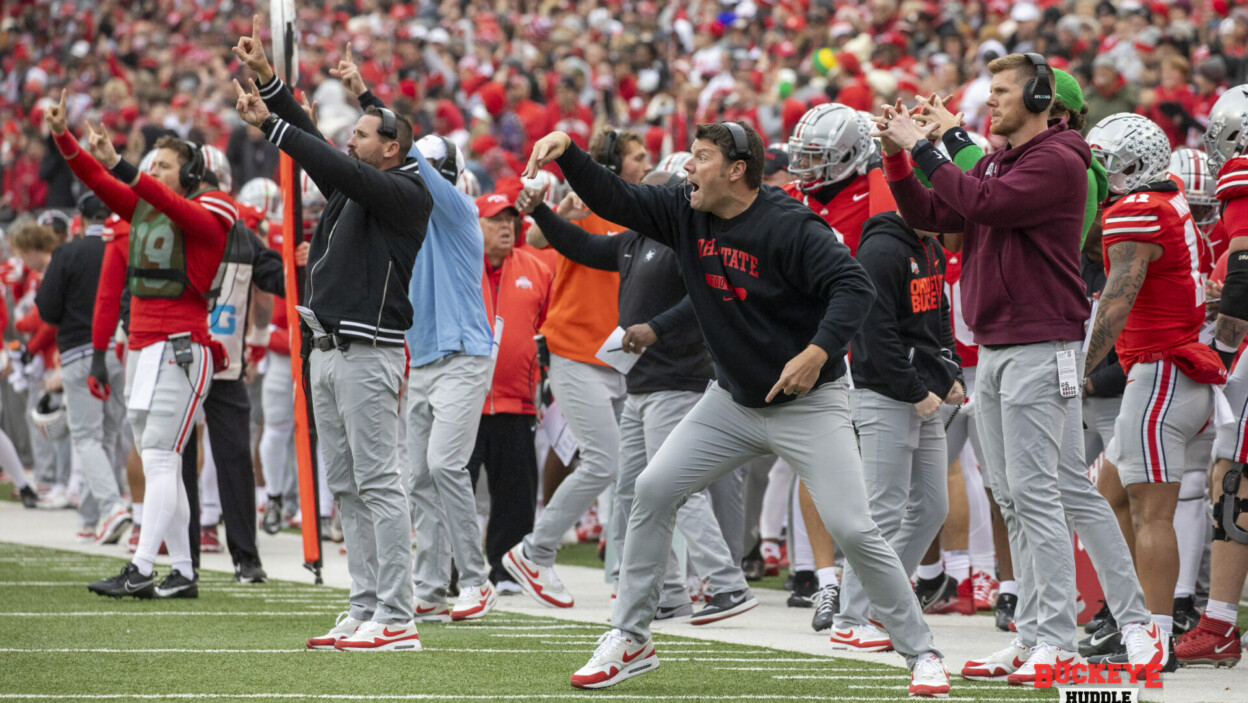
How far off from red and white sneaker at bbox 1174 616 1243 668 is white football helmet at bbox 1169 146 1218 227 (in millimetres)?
2147

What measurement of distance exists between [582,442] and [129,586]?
99.9 inches

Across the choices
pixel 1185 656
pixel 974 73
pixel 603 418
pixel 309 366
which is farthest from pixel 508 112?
pixel 1185 656

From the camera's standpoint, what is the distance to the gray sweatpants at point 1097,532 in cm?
567

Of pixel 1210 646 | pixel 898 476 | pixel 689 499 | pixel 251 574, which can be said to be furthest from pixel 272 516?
pixel 1210 646

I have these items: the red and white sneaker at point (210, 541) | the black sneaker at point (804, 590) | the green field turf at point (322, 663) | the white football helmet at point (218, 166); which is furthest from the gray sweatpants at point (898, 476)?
the red and white sneaker at point (210, 541)

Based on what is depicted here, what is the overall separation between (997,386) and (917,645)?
102cm

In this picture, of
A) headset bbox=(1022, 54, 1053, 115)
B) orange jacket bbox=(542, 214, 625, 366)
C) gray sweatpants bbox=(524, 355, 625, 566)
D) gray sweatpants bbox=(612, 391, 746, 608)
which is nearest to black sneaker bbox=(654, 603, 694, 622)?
gray sweatpants bbox=(612, 391, 746, 608)

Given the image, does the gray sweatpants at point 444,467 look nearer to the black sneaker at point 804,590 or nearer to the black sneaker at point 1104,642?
the black sneaker at point 804,590

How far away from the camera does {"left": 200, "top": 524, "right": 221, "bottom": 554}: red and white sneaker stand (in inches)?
434

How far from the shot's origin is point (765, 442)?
555 centimetres

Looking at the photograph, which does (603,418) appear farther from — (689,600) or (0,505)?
(0,505)

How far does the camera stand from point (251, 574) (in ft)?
29.9

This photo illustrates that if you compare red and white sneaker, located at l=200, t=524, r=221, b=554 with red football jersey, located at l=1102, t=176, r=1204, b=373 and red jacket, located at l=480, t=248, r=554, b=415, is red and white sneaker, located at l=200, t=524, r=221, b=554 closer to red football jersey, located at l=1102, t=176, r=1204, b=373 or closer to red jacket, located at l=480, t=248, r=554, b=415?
red jacket, located at l=480, t=248, r=554, b=415

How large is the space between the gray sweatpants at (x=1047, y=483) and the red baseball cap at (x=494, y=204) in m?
3.60
